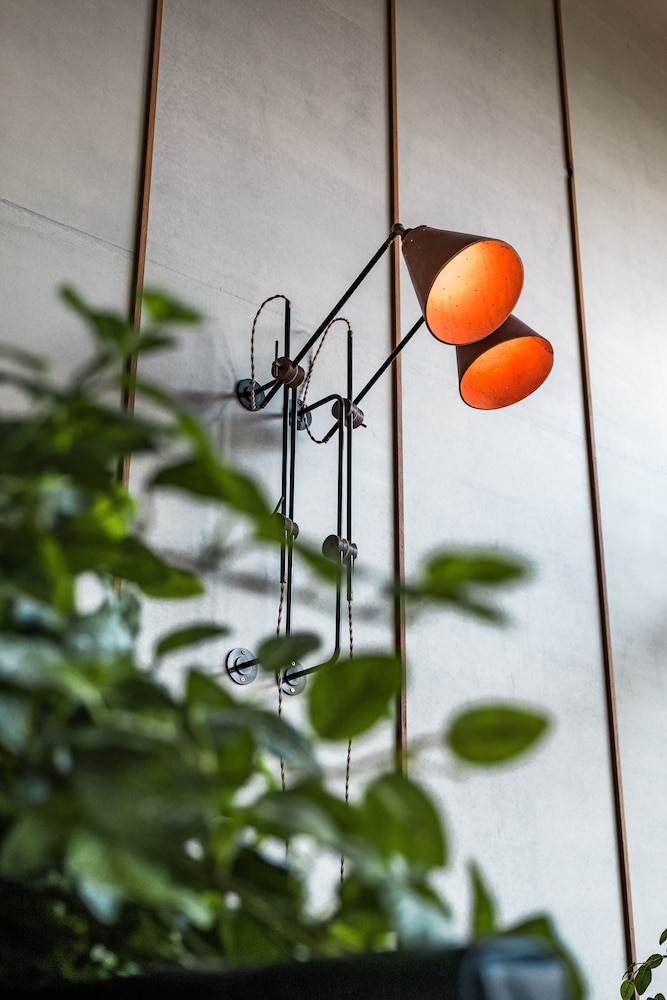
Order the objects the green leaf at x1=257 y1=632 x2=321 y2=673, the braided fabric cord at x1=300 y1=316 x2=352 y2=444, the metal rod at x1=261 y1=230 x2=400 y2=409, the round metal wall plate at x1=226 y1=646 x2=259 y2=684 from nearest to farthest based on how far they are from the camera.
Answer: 1. the green leaf at x1=257 y1=632 x2=321 y2=673
2. the round metal wall plate at x1=226 y1=646 x2=259 y2=684
3. the metal rod at x1=261 y1=230 x2=400 y2=409
4. the braided fabric cord at x1=300 y1=316 x2=352 y2=444

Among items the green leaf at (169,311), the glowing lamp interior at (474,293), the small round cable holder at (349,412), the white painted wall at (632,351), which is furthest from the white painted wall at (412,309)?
the green leaf at (169,311)

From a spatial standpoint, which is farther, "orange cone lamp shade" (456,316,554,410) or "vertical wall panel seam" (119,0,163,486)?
"orange cone lamp shade" (456,316,554,410)

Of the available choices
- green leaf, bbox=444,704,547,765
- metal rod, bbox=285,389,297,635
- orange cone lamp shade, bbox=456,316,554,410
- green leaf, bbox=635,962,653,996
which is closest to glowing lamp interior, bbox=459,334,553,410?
orange cone lamp shade, bbox=456,316,554,410

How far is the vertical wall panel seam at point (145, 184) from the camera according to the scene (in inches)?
98.4

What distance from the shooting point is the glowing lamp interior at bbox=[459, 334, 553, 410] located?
8.86 feet

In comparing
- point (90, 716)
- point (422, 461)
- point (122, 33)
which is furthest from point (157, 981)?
point (122, 33)

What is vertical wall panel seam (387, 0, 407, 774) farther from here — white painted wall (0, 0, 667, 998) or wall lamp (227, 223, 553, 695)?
wall lamp (227, 223, 553, 695)

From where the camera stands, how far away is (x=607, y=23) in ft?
14.9

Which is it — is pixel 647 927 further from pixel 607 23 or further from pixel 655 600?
pixel 607 23

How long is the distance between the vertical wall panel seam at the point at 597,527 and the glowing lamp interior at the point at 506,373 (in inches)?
33.4

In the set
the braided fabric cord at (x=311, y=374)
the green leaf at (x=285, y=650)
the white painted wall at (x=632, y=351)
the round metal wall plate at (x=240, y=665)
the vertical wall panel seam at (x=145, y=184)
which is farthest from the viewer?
the white painted wall at (x=632, y=351)

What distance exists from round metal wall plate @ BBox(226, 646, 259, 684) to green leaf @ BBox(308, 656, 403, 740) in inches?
82.4

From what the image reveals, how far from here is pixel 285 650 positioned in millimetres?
341

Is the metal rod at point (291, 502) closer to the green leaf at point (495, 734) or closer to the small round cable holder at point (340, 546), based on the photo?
the small round cable holder at point (340, 546)
